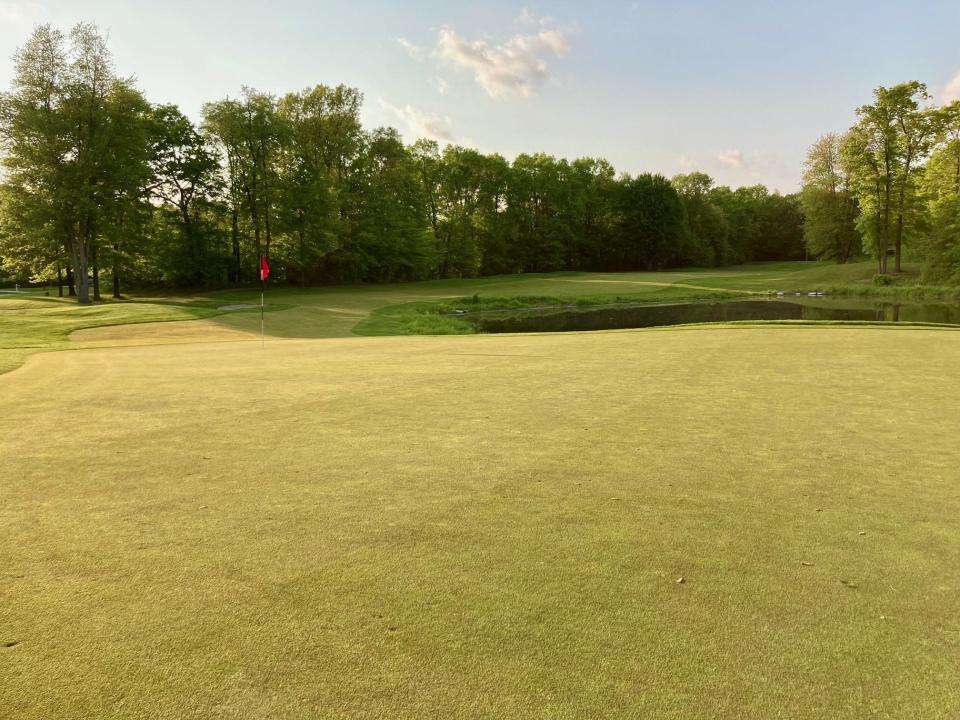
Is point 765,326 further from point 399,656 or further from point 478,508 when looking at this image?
point 399,656

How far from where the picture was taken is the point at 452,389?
9.57 m

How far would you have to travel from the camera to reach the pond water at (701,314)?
34031 millimetres

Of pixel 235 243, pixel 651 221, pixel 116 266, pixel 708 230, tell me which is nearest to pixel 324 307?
pixel 235 243

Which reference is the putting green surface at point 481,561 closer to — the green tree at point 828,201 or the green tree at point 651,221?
the green tree at point 828,201

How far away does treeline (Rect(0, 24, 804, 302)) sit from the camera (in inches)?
1465

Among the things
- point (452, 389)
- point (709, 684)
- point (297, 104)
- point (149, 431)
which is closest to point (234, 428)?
point (149, 431)

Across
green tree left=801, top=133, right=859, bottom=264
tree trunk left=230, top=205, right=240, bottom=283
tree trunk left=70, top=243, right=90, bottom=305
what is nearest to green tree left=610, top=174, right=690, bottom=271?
green tree left=801, top=133, right=859, bottom=264

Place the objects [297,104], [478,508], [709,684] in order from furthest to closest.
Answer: [297,104] < [478,508] < [709,684]

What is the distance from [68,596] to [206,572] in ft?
2.27

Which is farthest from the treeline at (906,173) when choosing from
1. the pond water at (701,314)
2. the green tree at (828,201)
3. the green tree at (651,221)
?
the green tree at (651,221)

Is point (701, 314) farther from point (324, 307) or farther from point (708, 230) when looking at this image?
point (708, 230)

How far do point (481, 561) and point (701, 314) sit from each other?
37.3m

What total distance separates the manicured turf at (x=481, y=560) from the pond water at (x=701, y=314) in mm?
26568

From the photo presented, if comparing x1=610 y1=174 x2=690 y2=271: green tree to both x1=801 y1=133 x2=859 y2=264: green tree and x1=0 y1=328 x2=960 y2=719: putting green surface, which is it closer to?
x1=801 y1=133 x2=859 y2=264: green tree
